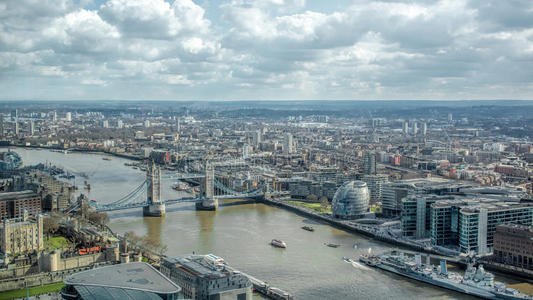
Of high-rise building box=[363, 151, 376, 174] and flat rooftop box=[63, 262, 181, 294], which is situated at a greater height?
high-rise building box=[363, 151, 376, 174]

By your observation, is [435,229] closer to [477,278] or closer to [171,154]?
[477,278]

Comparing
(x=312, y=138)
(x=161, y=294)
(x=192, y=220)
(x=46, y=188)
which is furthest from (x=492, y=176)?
(x=312, y=138)

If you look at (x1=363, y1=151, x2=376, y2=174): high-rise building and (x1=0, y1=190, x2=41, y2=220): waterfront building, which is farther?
(x1=363, y1=151, x2=376, y2=174): high-rise building

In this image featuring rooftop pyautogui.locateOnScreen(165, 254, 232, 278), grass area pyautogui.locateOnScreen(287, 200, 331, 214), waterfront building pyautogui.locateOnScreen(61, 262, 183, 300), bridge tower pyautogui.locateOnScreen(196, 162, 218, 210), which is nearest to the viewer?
waterfront building pyautogui.locateOnScreen(61, 262, 183, 300)

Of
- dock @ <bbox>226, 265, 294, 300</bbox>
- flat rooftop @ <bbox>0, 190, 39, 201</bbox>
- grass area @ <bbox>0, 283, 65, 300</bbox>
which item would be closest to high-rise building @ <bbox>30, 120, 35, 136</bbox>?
flat rooftop @ <bbox>0, 190, 39, 201</bbox>

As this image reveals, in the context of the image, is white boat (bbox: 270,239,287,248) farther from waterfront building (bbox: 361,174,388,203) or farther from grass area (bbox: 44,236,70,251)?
waterfront building (bbox: 361,174,388,203)

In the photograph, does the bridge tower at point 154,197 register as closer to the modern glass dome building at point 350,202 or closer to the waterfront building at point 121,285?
the modern glass dome building at point 350,202
